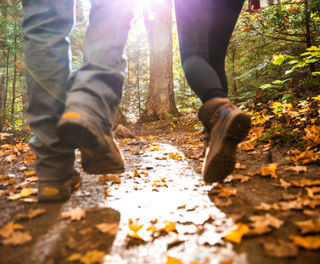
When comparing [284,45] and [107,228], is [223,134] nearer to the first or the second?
[107,228]

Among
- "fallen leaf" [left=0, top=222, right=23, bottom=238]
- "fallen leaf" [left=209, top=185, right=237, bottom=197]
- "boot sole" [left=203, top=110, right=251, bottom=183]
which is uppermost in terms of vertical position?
"boot sole" [left=203, top=110, right=251, bottom=183]

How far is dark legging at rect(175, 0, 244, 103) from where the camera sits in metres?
1.43

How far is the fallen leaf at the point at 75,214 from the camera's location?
113 centimetres

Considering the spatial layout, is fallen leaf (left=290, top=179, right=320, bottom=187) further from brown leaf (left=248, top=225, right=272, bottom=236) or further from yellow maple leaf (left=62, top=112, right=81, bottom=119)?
yellow maple leaf (left=62, top=112, right=81, bottom=119)

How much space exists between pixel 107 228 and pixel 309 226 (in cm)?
86

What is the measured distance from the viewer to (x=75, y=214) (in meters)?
1.16

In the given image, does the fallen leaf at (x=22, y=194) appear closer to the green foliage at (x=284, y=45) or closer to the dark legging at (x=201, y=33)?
the dark legging at (x=201, y=33)

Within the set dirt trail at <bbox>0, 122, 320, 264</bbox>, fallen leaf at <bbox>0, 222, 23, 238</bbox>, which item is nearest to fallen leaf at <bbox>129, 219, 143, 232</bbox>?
dirt trail at <bbox>0, 122, 320, 264</bbox>

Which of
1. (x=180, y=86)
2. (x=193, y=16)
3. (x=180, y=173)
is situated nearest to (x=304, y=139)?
(x=180, y=173)

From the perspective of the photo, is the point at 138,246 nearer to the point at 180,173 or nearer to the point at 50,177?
the point at 50,177

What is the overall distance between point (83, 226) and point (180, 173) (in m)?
1.13

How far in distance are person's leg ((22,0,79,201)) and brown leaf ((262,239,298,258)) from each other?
109cm

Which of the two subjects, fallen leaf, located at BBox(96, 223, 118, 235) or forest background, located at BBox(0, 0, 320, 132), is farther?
forest background, located at BBox(0, 0, 320, 132)

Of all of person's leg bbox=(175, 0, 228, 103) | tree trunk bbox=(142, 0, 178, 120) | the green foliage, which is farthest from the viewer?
tree trunk bbox=(142, 0, 178, 120)
